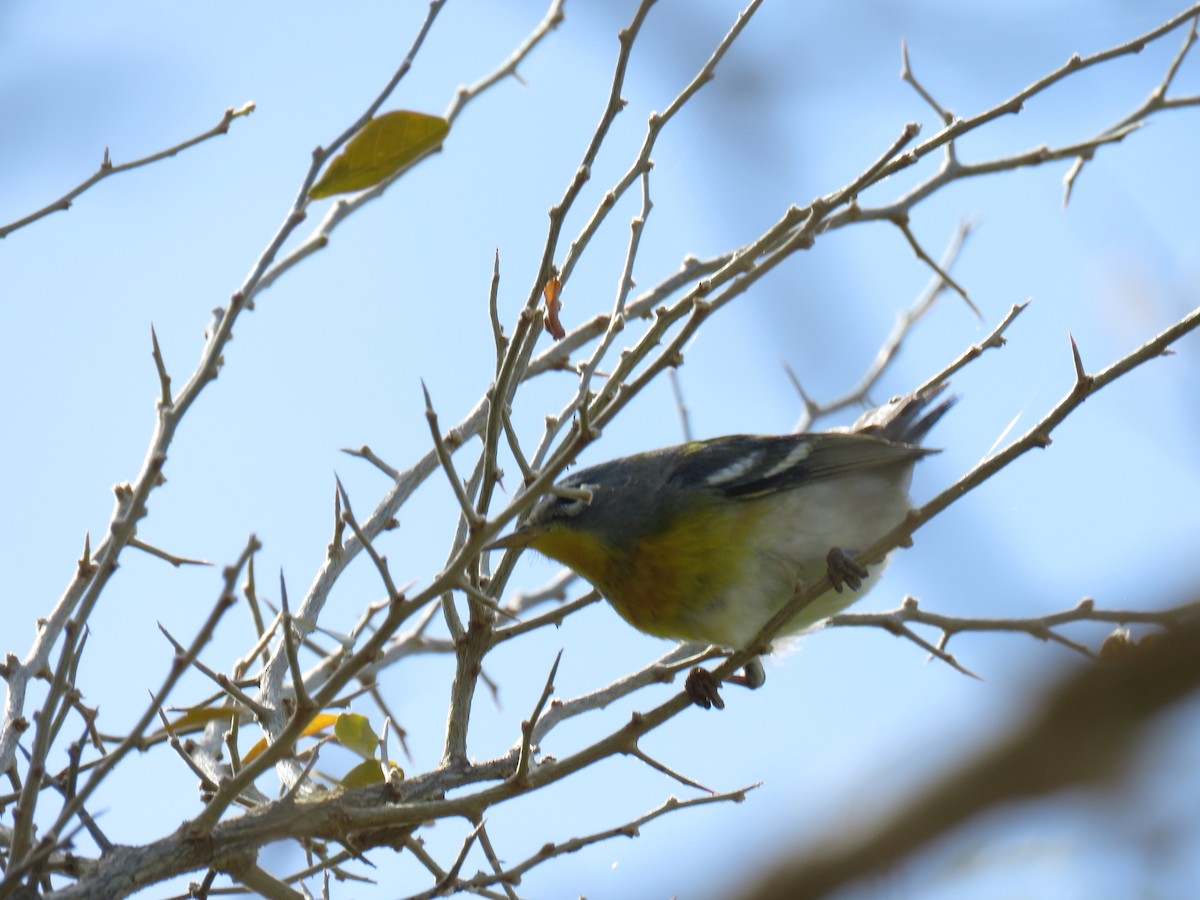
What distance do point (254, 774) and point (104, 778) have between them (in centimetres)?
33

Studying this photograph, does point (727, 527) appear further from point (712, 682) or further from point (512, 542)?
point (512, 542)

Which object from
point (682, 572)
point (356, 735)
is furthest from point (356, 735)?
point (682, 572)

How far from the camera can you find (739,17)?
14.5 feet

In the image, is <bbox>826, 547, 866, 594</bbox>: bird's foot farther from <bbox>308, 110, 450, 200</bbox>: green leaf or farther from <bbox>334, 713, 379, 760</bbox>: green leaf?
<bbox>308, 110, 450, 200</bbox>: green leaf

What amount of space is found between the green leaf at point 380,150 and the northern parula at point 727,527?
178 cm

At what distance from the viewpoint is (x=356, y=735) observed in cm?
394

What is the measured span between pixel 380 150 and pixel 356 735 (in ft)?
6.20

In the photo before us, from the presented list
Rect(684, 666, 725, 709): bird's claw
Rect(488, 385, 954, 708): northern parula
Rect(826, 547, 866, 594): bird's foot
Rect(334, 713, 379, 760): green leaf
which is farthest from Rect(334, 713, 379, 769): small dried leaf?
Rect(826, 547, 866, 594): bird's foot

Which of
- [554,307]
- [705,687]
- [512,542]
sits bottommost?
[705,687]

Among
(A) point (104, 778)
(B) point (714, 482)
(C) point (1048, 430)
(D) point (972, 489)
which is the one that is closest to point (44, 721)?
(A) point (104, 778)

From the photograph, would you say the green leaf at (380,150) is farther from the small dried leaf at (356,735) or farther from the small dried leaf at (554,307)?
the small dried leaf at (356,735)

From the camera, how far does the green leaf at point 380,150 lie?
12.3 feet

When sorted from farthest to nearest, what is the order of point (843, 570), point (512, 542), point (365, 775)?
1. point (843, 570)
2. point (512, 542)
3. point (365, 775)

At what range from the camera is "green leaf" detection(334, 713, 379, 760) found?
3918mm
